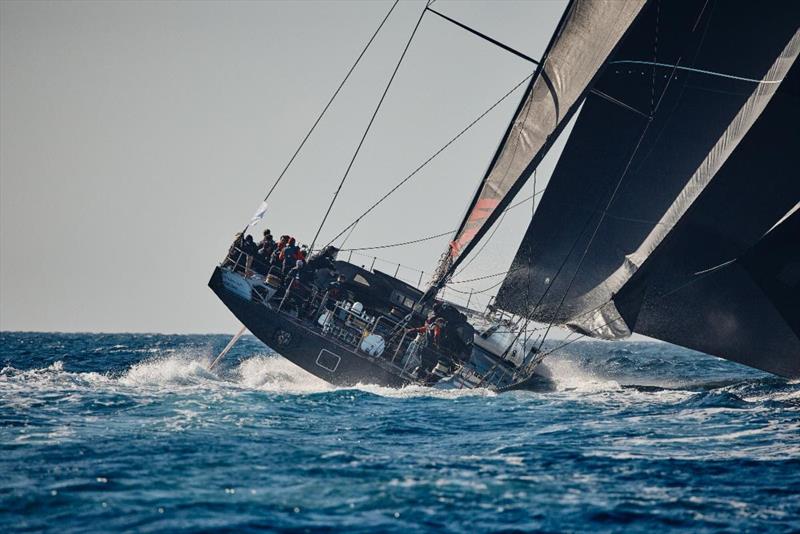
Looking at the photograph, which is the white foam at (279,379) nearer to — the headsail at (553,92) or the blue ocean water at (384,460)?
the blue ocean water at (384,460)

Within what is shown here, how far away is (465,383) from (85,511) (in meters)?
12.3

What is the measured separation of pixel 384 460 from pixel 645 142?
12.3 m

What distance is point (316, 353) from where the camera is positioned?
67.5 ft

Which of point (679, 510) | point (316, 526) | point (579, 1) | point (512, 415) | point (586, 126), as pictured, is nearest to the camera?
point (316, 526)

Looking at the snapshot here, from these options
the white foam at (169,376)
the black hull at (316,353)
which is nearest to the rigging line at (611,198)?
the black hull at (316,353)

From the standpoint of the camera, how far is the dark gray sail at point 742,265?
718 inches

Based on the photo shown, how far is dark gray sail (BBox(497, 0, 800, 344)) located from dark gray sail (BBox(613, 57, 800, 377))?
521mm

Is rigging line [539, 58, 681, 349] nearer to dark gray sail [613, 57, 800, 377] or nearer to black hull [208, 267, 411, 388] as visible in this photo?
dark gray sail [613, 57, 800, 377]

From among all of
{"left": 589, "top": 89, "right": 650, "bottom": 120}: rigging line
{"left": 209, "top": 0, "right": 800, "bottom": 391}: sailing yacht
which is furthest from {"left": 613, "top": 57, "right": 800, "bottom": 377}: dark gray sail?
{"left": 589, "top": 89, "right": 650, "bottom": 120}: rigging line

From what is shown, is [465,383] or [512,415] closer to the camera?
[512,415]

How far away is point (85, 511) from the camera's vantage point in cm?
887

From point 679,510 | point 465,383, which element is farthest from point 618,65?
point 679,510

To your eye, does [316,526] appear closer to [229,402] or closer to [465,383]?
[229,402]

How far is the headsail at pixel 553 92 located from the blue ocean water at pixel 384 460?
5.27 metres
